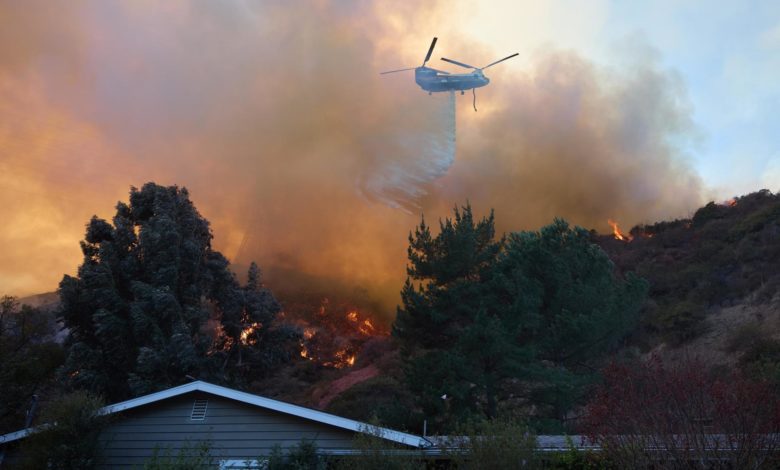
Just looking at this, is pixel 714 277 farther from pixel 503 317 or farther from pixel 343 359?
pixel 343 359

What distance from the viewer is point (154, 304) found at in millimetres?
32625

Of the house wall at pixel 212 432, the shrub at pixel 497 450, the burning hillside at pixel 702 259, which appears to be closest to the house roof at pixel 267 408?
the house wall at pixel 212 432

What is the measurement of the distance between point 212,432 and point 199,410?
0.85m

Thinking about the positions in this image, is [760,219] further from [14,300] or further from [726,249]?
[14,300]

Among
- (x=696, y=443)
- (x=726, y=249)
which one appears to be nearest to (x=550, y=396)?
(x=696, y=443)

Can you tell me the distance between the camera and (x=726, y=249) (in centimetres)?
5844

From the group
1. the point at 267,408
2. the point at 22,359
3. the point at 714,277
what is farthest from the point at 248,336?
the point at 714,277

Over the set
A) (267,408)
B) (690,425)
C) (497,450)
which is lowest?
(497,450)

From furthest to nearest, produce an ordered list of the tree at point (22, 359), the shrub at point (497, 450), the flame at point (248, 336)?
the flame at point (248, 336) → the tree at point (22, 359) → the shrub at point (497, 450)

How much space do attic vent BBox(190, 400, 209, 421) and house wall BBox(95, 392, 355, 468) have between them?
10 centimetres

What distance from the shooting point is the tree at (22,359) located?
104 feet

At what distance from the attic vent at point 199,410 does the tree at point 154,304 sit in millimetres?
13416

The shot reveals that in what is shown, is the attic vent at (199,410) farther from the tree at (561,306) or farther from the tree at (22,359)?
the tree at (22,359)

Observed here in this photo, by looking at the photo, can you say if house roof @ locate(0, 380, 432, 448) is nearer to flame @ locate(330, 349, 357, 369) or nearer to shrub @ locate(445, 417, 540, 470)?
shrub @ locate(445, 417, 540, 470)
